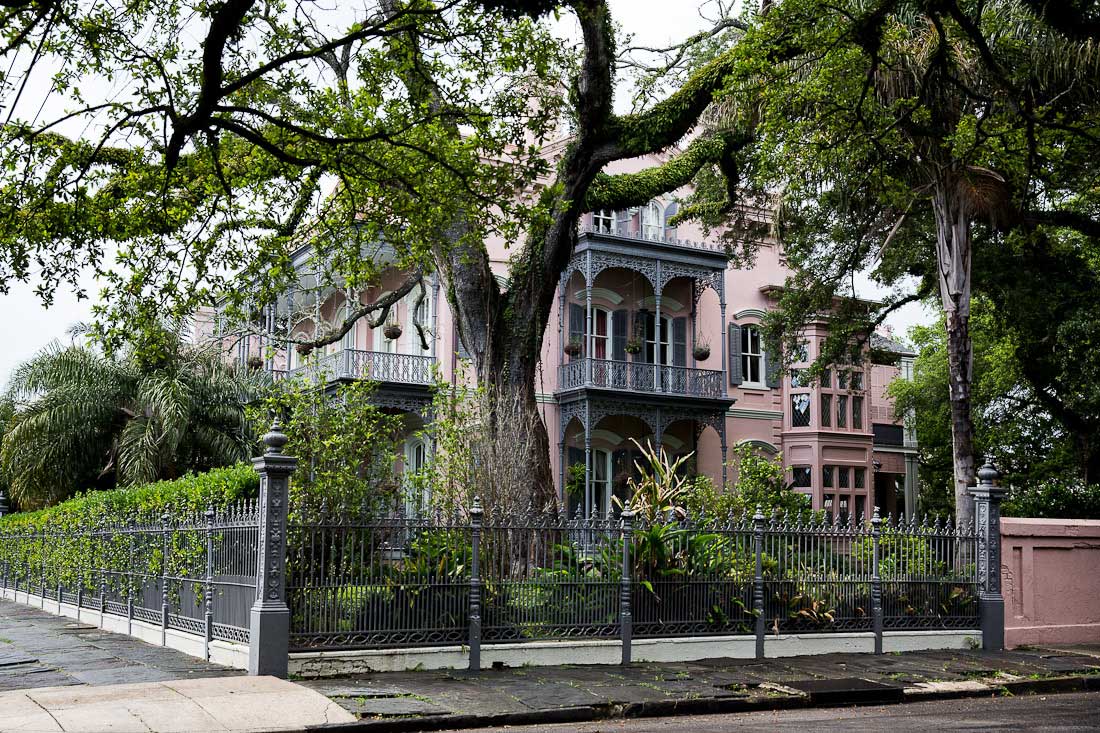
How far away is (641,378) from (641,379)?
0.03 meters

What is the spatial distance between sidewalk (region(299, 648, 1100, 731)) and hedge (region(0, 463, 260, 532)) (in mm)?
3863

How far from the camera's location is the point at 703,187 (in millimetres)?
22016

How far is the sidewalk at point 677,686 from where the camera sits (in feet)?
30.3

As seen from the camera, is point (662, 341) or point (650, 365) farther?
point (662, 341)

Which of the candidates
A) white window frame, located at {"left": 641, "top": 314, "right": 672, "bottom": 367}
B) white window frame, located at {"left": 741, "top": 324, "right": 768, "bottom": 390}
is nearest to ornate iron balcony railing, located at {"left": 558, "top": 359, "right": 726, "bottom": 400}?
white window frame, located at {"left": 641, "top": 314, "right": 672, "bottom": 367}

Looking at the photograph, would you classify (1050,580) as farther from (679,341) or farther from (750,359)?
(750,359)

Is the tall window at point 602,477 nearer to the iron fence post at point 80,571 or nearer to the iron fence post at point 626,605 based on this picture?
the iron fence post at point 80,571

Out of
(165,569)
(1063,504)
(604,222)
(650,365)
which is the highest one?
(604,222)

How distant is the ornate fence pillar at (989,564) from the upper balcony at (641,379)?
12.0 meters

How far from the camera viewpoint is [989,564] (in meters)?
14.9

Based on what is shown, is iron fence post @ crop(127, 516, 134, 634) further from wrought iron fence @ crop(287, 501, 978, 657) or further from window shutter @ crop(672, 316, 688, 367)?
window shutter @ crop(672, 316, 688, 367)

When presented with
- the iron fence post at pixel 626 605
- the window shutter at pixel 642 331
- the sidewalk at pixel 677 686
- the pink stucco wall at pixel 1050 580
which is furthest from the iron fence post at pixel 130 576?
the window shutter at pixel 642 331

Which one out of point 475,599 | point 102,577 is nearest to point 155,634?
point 102,577

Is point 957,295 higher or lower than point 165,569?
higher
